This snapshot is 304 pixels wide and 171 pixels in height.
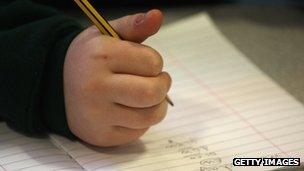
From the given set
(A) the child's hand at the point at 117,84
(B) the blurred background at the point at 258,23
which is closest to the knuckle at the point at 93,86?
→ (A) the child's hand at the point at 117,84

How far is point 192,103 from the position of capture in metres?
0.54

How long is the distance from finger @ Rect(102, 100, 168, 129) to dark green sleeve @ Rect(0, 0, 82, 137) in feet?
0.18

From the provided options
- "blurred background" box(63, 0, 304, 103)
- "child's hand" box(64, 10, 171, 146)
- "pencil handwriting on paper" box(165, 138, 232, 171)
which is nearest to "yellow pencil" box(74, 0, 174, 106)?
"child's hand" box(64, 10, 171, 146)

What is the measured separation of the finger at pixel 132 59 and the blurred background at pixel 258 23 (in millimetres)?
200

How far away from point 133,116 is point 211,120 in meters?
0.11

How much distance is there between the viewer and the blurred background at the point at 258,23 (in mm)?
627

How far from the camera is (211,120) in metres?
0.51

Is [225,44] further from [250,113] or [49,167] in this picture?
[49,167]

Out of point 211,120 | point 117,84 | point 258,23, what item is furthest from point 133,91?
point 258,23

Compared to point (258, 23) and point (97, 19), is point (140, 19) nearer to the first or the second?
point (97, 19)

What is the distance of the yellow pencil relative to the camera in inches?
16.5

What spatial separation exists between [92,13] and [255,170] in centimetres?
18

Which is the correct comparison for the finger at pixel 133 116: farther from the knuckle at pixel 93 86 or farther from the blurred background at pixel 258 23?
the blurred background at pixel 258 23

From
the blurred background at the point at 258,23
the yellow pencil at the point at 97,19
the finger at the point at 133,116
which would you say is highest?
the blurred background at the point at 258,23
